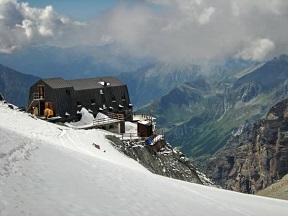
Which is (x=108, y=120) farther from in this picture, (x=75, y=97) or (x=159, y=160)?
(x=159, y=160)

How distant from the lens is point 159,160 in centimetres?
6353

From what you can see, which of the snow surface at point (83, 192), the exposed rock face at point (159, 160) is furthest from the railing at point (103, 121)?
the snow surface at point (83, 192)

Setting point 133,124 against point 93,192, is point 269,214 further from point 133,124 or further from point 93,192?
point 133,124

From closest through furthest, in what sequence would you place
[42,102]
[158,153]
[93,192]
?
[93,192], [158,153], [42,102]

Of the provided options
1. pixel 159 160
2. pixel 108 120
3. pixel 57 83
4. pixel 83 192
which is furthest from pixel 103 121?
pixel 83 192

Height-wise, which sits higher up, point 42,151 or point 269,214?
point 42,151

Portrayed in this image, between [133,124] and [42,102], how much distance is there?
18.9m

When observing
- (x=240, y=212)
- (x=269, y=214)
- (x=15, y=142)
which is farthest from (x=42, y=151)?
(x=269, y=214)

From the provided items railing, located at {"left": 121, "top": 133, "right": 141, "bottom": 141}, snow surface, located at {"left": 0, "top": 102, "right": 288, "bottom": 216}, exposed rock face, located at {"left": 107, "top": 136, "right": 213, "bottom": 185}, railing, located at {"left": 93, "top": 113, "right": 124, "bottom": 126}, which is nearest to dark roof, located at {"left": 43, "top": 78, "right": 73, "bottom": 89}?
railing, located at {"left": 93, "top": 113, "right": 124, "bottom": 126}

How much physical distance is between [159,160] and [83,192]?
4682cm

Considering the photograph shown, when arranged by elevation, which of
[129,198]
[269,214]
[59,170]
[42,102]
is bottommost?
[269,214]

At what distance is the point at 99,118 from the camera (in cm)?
7962

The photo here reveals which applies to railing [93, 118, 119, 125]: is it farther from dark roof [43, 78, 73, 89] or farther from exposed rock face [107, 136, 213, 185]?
exposed rock face [107, 136, 213, 185]

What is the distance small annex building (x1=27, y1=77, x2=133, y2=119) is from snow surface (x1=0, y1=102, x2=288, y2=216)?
55103 millimetres
